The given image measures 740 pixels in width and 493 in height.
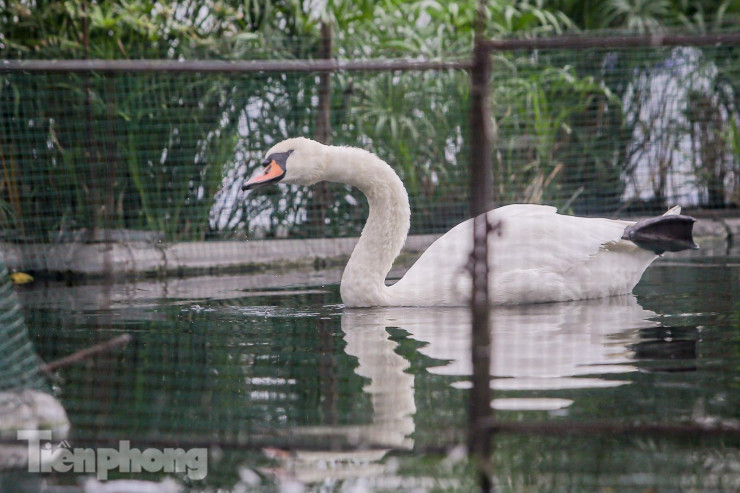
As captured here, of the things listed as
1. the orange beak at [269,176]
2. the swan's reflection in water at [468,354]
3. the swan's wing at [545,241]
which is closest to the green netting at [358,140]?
the orange beak at [269,176]

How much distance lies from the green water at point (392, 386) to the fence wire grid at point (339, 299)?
1 cm

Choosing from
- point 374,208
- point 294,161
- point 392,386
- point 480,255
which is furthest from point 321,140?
point 480,255

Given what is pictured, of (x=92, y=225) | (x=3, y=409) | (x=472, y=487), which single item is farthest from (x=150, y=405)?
(x=92, y=225)

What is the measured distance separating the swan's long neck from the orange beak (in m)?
0.30

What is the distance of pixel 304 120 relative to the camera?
928cm

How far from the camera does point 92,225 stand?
8.70m

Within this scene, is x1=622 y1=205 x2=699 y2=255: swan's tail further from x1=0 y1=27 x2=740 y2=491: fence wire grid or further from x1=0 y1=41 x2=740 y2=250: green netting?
x1=0 y1=41 x2=740 y2=250: green netting

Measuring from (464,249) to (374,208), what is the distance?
26.7 inches

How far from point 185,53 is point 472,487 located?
7.31m

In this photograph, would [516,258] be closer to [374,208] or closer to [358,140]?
[374,208]

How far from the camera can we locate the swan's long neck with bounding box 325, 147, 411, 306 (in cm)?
614

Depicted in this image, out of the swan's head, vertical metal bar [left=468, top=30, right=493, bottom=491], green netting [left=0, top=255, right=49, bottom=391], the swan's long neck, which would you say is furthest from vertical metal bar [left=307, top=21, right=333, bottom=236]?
vertical metal bar [left=468, top=30, right=493, bottom=491]

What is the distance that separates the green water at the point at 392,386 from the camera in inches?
113

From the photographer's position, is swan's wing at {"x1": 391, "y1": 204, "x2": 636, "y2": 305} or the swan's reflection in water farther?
swan's wing at {"x1": 391, "y1": 204, "x2": 636, "y2": 305}
